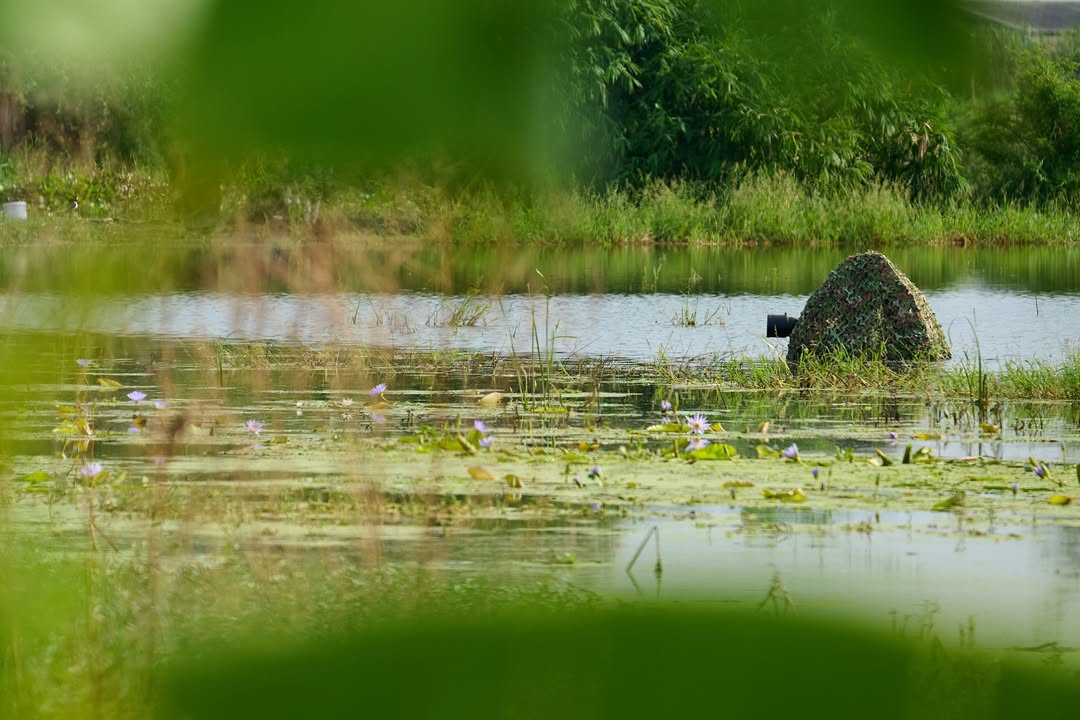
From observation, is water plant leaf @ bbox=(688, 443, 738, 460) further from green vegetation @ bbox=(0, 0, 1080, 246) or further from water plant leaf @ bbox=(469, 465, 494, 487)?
green vegetation @ bbox=(0, 0, 1080, 246)

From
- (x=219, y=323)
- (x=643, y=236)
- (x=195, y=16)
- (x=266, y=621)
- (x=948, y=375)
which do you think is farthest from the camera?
(x=643, y=236)

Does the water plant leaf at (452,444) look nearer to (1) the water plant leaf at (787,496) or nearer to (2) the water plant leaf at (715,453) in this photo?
(2) the water plant leaf at (715,453)

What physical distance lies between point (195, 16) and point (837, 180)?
1.19 ft

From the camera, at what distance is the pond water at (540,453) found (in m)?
1.01

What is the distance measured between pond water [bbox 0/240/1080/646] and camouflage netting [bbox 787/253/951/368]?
73 cm

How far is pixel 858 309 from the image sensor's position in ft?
31.8

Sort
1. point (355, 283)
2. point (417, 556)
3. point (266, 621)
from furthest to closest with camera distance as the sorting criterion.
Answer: point (355, 283) < point (417, 556) < point (266, 621)

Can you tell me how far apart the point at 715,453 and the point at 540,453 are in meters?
0.63

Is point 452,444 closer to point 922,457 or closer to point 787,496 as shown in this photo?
point 787,496

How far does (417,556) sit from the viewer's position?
4195 mm

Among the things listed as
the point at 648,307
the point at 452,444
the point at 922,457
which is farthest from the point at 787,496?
the point at 648,307

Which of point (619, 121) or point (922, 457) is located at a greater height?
point (619, 121)

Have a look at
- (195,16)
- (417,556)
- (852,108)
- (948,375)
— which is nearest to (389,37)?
(195,16)

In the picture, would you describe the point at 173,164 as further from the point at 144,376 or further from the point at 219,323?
the point at 219,323
